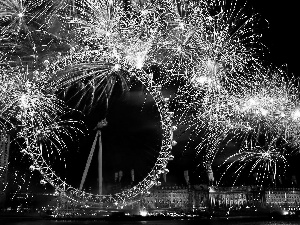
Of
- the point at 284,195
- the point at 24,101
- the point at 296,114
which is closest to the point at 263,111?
the point at 296,114

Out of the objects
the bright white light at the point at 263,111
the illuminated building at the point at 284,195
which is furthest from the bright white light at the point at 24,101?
the illuminated building at the point at 284,195

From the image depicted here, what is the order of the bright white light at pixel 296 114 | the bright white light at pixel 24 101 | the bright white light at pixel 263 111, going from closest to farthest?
the bright white light at pixel 24 101 < the bright white light at pixel 263 111 < the bright white light at pixel 296 114

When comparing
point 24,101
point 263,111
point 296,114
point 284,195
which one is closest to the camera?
point 24,101

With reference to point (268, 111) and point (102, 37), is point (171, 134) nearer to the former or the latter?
point (268, 111)

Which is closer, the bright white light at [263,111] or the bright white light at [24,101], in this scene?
the bright white light at [24,101]

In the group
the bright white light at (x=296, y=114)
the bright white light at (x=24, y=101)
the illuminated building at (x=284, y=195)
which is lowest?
the illuminated building at (x=284, y=195)

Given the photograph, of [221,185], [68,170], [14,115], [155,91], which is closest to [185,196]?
[221,185]

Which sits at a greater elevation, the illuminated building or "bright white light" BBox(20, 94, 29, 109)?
"bright white light" BBox(20, 94, 29, 109)

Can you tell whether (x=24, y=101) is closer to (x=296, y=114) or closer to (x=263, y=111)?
(x=263, y=111)

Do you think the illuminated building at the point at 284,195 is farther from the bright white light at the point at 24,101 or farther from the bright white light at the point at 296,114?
the bright white light at the point at 24,101

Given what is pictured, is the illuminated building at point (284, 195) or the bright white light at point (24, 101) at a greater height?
the bright white light at point (24, 101)

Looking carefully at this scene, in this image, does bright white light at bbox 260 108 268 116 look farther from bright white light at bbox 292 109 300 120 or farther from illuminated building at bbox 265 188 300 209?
illuminated building at bbox 265 188 300 209

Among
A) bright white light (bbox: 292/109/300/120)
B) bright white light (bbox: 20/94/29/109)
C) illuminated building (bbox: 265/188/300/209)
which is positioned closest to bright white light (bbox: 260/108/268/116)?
bright white light (bbox: 292/109/300/120)

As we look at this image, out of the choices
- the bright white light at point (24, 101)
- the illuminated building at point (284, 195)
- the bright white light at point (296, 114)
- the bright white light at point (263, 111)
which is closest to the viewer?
the bright white light at point (24, 101)
